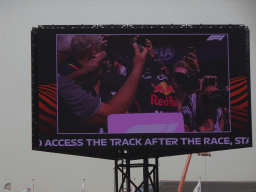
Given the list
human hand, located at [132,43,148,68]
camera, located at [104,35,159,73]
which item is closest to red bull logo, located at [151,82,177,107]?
camera, located at [104,35,159,73]

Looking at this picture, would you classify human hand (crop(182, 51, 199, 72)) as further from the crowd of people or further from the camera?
the camera

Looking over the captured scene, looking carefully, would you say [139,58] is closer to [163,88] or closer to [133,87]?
[133,87]

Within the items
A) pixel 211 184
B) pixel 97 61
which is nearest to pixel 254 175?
pixel 211 184

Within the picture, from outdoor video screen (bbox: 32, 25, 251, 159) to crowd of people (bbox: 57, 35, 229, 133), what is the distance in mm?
25

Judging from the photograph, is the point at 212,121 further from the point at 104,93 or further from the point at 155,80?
the point at 104,93

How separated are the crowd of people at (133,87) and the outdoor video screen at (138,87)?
0.08 feet

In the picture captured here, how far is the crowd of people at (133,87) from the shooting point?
37.1ft

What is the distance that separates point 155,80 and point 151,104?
2.03 feet

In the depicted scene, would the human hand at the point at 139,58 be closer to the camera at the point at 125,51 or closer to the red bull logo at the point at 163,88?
the camera at the point at 125,51

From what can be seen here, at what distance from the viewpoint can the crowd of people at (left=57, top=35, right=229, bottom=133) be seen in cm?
1132

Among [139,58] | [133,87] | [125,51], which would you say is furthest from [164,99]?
[125,51]

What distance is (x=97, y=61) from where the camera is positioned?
11.4 meters

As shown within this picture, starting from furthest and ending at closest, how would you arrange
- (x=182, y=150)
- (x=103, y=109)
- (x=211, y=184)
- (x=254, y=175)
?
(x=211, y=184), (x=254, y=175), (x=182, y=150), (x=103, y=109)

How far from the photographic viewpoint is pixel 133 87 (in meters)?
11.4
